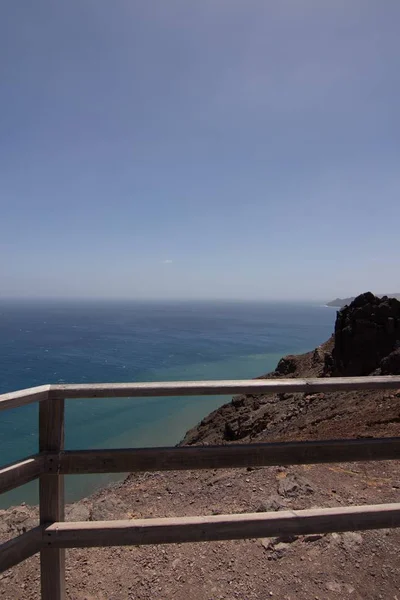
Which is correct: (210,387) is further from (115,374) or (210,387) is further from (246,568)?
(115,374)

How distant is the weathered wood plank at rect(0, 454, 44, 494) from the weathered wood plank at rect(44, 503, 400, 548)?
403 mm

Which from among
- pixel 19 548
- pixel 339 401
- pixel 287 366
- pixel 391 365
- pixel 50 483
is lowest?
pixel 287 366

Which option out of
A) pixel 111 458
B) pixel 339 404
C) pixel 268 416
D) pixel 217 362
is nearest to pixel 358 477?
pixel 111 458

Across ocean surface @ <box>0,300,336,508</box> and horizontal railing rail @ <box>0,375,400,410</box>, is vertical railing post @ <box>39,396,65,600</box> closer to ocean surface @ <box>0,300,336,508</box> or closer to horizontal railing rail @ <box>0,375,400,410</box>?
horizontal railing rail @ <box>0,375,400,410</box>

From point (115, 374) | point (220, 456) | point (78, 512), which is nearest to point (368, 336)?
point (78, 512)

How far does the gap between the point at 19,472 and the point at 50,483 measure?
10.5 inches

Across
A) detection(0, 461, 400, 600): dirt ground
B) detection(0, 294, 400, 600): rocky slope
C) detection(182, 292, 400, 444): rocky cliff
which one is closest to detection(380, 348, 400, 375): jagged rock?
detection(182, 292, 400, 444): rocky cliff

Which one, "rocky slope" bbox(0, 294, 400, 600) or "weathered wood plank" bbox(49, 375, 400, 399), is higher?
"weathered wood plank" bbox(49, 375, 400, 399)

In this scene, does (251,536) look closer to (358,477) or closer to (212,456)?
(212,456)

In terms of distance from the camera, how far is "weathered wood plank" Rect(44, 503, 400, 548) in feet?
8.53

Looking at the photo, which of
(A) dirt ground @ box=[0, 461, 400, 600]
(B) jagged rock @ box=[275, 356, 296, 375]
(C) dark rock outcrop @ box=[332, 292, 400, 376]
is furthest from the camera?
(B) jagged rock @ box=[275, 356, 296, 375]

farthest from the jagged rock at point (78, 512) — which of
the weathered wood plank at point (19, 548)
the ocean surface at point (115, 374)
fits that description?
the ocean surface at point (115, 374)

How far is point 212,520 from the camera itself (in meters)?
2.69

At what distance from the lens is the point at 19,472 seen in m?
2.46
